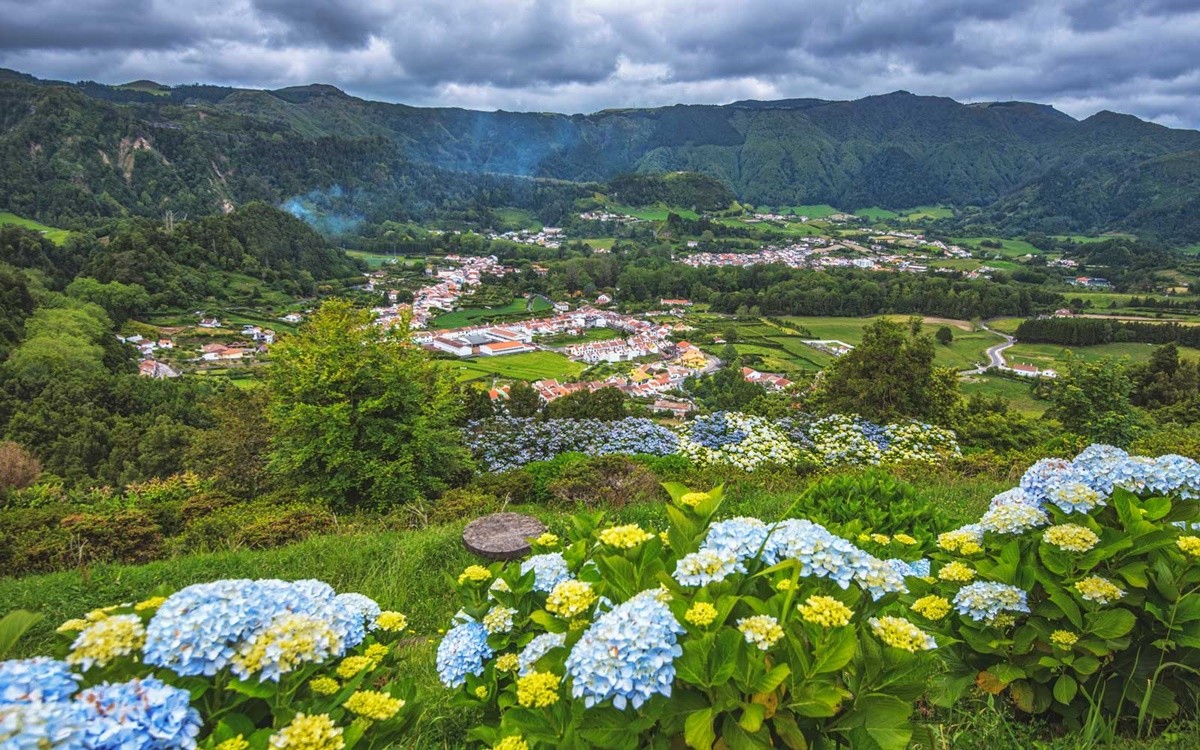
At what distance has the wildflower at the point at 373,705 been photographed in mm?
1636

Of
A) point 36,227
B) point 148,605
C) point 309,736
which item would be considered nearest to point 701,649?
point 309,736

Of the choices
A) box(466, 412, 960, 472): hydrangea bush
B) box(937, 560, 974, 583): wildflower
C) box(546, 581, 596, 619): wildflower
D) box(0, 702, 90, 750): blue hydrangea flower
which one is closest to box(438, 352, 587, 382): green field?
box(466, 412, 960, 472): hydrangea bush

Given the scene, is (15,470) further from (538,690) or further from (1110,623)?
(1110,623)

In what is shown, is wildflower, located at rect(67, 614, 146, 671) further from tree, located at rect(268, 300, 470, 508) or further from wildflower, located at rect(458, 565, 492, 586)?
tree, located at rect(268, 300, 470, 508)

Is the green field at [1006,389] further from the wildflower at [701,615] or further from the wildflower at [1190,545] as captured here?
the wildflower at [701,615]

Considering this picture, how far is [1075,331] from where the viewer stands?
51219 mm

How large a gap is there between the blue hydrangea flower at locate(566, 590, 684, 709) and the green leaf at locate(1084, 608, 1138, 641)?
186cm

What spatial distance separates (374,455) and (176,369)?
4423cm

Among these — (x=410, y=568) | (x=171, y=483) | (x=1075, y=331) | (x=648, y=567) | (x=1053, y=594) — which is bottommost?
(x=1075, y=331)

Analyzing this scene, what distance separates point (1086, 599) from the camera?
2.35m

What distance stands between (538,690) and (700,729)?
0.47 metres

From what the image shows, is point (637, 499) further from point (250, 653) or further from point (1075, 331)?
point (1075, 331)

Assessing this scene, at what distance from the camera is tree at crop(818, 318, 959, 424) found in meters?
13.8

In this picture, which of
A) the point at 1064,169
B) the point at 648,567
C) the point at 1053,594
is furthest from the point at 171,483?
the point at 1064,169
